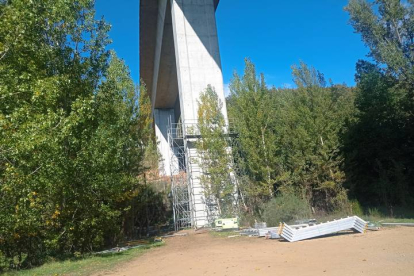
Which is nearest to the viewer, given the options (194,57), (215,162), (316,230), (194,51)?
(316,230)

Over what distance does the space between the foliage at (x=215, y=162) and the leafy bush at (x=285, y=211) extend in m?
3.34

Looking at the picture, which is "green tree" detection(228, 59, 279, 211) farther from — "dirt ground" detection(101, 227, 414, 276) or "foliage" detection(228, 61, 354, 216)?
"dirt ground" detection(101, 227, 414, 276)

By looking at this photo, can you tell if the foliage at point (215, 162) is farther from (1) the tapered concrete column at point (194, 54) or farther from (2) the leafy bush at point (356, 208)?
(2) the leafy bush at point (356, 208)

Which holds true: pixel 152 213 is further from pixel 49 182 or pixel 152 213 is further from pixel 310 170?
pixel 49 182

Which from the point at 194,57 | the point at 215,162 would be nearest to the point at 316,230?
the point at 215,162

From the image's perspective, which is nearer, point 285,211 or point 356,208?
point 285,211

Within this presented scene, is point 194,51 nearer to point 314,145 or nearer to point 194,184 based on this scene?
point 194,184

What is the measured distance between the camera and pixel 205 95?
21125mm

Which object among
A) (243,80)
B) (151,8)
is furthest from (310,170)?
(151,8)

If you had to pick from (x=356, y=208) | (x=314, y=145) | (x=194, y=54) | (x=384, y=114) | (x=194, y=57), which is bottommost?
(x=356, y=208)

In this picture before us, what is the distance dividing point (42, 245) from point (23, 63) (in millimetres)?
6685

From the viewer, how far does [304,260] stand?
741 cm

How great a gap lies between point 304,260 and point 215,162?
12.6m

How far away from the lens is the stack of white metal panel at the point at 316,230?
1084 cm
